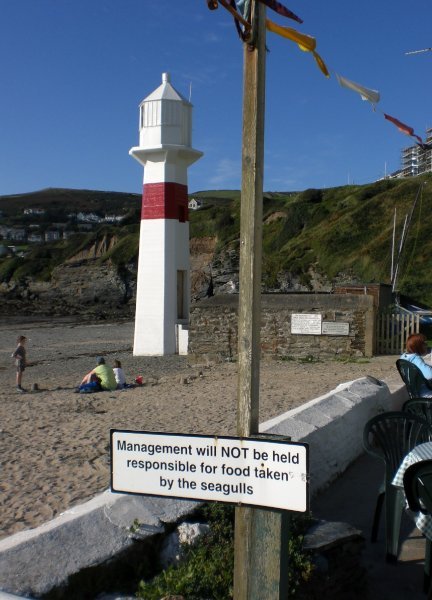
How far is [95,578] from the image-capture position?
319 centimetres

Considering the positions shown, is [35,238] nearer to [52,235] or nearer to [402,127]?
[52,235]

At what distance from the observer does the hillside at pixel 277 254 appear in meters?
43.4

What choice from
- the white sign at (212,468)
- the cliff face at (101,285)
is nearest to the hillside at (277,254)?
the cliff face at (101,285)

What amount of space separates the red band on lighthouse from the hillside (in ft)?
60.7

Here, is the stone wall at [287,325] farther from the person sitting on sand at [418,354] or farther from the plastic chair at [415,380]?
the plastic chair at [415,380]

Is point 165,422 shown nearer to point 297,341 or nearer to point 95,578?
point 95,578

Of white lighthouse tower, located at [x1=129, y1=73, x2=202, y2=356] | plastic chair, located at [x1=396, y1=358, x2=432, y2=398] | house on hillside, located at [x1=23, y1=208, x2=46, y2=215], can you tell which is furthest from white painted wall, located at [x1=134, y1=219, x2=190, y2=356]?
house on hillside, located at [x1=23, y1=208, x2=46, y2=215]

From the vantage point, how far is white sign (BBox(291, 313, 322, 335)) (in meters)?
17.0

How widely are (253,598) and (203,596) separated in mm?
474

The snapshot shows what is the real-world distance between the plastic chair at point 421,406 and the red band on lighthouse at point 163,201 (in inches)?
650

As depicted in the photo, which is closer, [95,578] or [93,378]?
[95,578]

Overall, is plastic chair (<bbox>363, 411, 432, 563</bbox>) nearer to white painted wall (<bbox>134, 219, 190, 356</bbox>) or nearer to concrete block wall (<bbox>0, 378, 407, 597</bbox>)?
concrete block wall (<bbox>0, 378, 407, 597</bbox>)

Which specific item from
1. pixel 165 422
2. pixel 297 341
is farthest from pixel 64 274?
pixel 165 422

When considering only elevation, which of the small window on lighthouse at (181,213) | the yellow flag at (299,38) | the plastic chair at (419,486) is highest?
the small window on lighthouse at (181,213)
